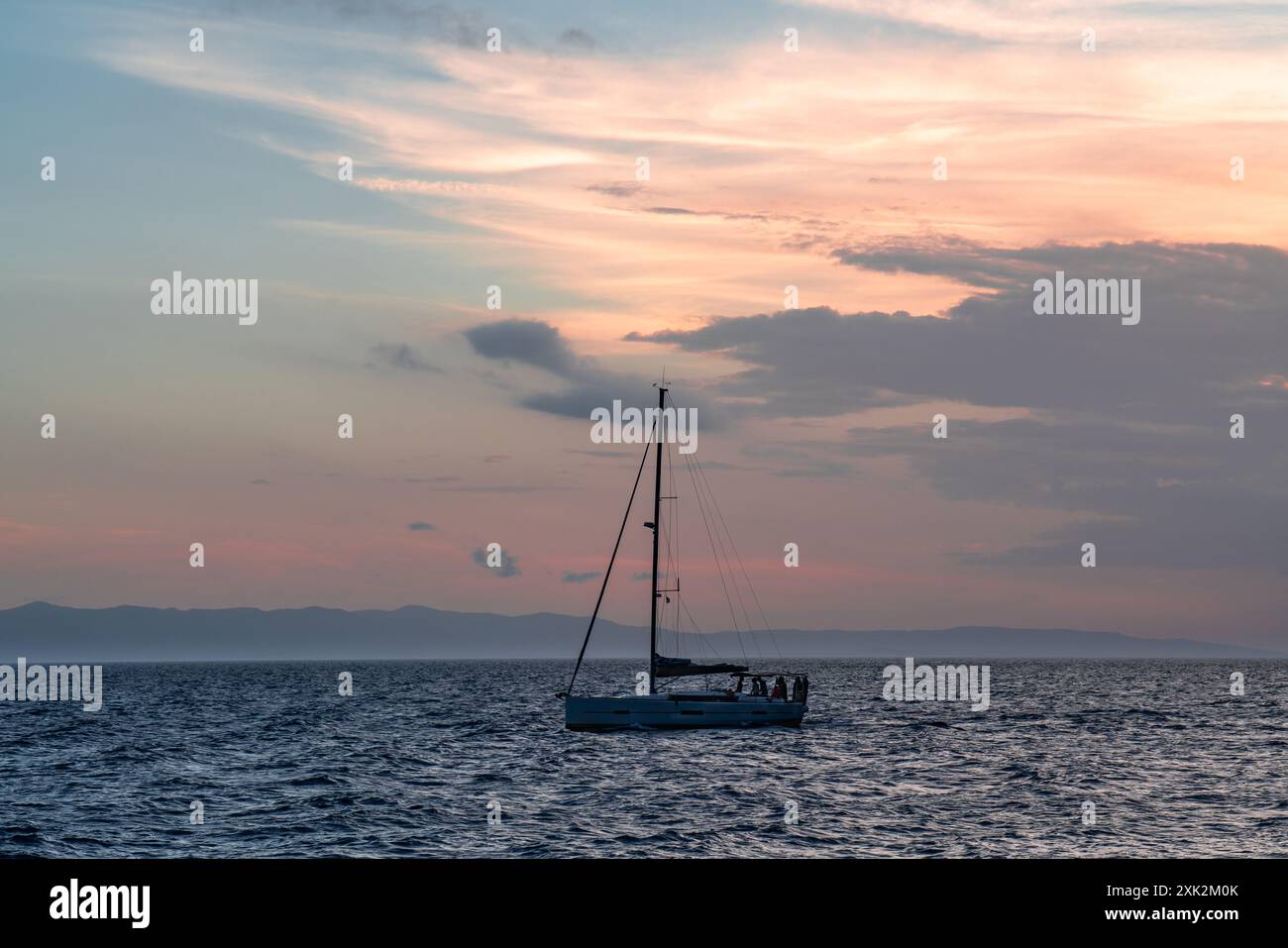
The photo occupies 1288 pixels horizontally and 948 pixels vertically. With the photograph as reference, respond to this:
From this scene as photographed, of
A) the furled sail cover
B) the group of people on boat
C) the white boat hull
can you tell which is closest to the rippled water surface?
the white boat hull

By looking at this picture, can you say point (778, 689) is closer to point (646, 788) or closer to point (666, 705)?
point (666, 705)

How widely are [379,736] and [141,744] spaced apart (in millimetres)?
13189

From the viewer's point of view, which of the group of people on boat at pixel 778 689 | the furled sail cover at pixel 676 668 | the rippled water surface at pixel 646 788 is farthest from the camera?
the group of people on boat at pixel 778 689

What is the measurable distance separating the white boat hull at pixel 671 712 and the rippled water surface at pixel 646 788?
971 mm

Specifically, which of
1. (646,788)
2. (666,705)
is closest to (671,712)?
(666,705)

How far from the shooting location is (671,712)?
228ft

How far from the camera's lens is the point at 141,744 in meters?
68.6

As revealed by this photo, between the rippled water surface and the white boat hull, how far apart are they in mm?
971

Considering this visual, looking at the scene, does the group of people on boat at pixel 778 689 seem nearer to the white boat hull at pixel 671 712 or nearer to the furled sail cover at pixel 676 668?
the white boat hull at pixel 671 712

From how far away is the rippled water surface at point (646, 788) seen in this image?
1355 inches

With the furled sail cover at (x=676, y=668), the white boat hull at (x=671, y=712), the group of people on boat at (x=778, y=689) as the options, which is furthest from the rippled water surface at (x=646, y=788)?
the furled sail cover at (x=676, y=668)
